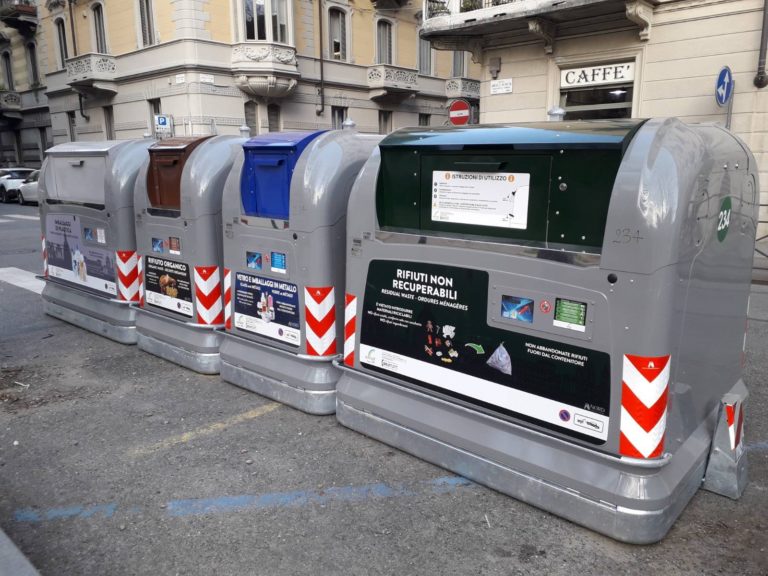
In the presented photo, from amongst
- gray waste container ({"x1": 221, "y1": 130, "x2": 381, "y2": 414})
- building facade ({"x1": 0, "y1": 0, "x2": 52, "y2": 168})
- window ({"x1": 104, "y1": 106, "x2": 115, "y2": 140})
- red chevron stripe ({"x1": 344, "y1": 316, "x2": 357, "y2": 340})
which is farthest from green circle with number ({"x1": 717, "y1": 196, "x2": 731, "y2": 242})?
building facade ({"x1": 0, "y1": 0, "x2": 52, "y2": 168})

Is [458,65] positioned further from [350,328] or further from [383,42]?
[350,328]

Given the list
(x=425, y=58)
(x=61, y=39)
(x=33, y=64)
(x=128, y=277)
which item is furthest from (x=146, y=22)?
(x=128, y=277)

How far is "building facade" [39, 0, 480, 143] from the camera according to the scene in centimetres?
2300

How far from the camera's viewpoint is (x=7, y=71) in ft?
114

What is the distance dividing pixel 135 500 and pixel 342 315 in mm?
1894

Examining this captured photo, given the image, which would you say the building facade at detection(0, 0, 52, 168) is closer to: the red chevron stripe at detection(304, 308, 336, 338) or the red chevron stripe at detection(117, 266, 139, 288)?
the red chevron stripe at detection(117, 266, 139, 288)

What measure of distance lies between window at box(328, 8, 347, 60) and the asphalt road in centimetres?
2451

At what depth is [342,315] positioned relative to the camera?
15.3 feet

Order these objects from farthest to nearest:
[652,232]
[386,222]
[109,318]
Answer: [109,318], [386,222], [652,232]

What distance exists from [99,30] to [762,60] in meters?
25.5

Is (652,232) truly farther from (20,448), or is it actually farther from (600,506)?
(20,448)

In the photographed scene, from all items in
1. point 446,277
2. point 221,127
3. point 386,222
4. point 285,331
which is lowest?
point 285,331

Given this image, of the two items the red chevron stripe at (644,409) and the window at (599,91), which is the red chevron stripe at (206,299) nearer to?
the red chevron stripe at (644,409)

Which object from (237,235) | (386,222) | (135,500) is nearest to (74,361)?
(237,235)
